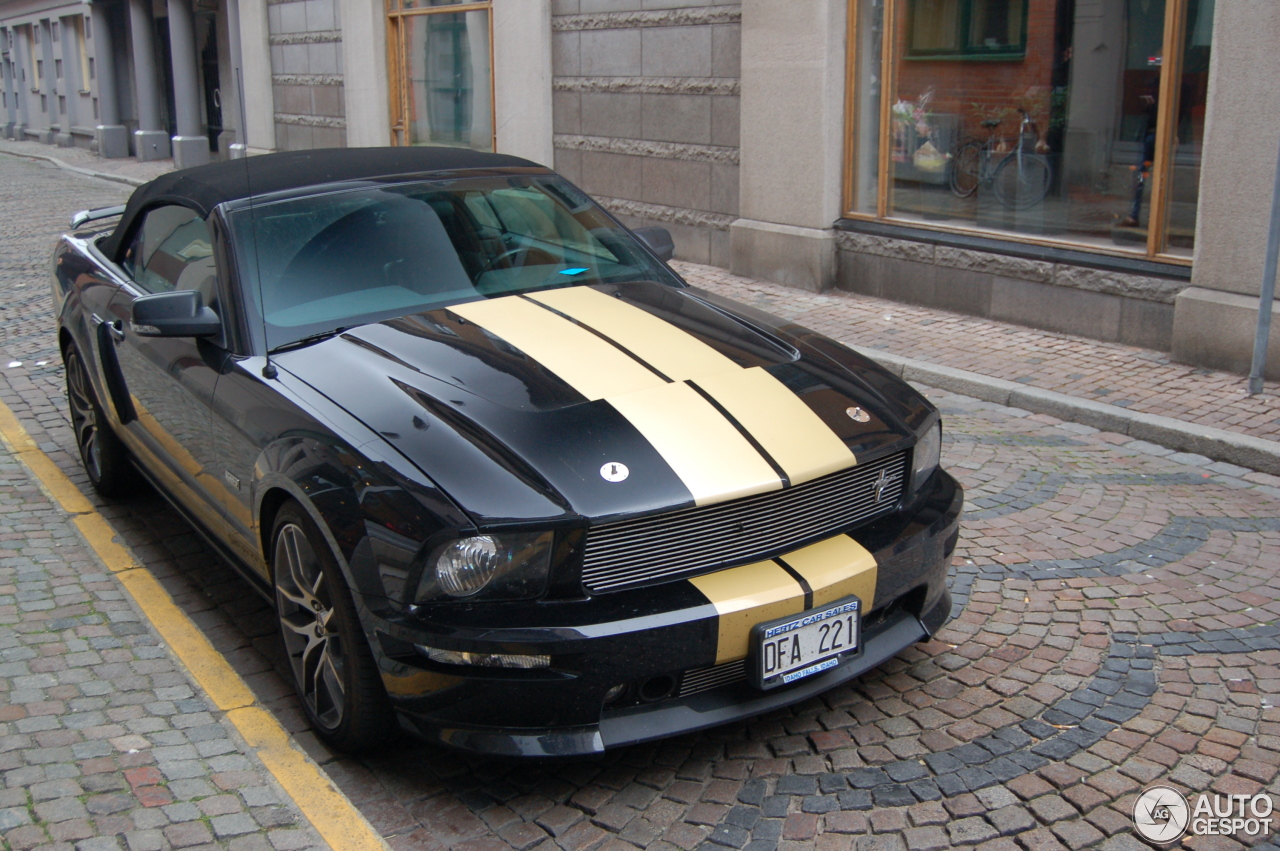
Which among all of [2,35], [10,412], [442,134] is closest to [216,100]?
[442,134]

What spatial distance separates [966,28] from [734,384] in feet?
22.2

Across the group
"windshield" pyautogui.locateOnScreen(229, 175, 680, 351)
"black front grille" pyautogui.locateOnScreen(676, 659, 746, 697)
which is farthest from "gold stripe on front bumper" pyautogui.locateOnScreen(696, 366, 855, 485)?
"windshield" pyautogui.locateOnScreen(229, 175, 680, 351)

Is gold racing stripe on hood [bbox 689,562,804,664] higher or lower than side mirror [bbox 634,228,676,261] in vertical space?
lower

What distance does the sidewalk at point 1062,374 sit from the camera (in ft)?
20.6

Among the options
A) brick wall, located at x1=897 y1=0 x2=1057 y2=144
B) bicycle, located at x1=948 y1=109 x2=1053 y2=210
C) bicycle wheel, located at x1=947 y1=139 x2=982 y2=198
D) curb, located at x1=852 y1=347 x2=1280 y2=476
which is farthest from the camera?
bicycle wheel, located at x1=947 y1=139 x2=982 y2=198

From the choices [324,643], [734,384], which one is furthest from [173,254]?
[734,384]

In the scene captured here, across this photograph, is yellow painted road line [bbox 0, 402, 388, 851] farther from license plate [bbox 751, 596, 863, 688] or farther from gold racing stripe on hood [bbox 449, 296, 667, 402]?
gold racing stripe on hood [bbox 449, 296, 667, 402]

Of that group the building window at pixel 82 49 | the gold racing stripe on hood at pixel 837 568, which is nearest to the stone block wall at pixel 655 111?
the gold racing stripe on hood at pixel 837 568

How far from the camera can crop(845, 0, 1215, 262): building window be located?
7.88 m

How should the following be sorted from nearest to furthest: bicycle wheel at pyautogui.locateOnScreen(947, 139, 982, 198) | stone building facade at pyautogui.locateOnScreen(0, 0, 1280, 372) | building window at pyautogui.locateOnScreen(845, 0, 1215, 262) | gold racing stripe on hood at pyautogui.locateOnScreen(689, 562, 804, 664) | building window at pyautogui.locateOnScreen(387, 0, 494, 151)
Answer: gold racing stripe on hood at pyautogui.locateOnScreen(689, 562, 804, 664), stone building facade at pyautogui.locateOnScreen(0, 0, 1280, 372), building window at pyautogui.locateOnScreen(845, 0, 1215, 262), bicycle wheel at pyautogui.locateOnScreen(947, 139, 982, 198), building window at pyautogui.locateOnScreen(387, 0, 494, 151)

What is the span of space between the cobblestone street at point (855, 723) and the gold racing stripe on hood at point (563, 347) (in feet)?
3.49

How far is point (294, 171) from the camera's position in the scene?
15.2ft

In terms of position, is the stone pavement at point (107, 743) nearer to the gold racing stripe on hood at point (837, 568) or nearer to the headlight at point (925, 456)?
the gold racing stripe on hood at point (837, 568)

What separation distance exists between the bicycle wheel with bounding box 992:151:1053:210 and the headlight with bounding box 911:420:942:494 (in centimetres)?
557
